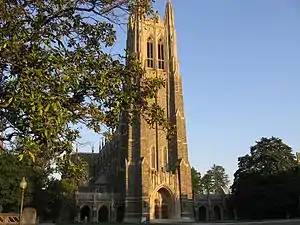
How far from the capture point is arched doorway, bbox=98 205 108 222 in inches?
2758

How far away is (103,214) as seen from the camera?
71125mm

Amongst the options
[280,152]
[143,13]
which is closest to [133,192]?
[280,152]

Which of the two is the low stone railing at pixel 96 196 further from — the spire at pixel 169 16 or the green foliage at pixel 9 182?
the spire at pixel 169 16

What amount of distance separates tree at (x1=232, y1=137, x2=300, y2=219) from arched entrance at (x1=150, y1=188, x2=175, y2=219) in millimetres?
11227

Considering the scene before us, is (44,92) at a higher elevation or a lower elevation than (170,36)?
lower

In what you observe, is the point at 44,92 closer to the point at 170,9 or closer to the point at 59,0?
the point at 59,0

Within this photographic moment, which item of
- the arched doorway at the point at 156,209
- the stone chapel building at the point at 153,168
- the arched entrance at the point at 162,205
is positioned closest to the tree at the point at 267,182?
the stone chapel building at the point at 153,168

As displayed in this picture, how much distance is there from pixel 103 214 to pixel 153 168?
549 inches

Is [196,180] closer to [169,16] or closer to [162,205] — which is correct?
[162,205]

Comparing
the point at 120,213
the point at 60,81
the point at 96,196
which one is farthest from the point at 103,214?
the point at 60,81

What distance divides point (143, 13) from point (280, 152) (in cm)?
6169

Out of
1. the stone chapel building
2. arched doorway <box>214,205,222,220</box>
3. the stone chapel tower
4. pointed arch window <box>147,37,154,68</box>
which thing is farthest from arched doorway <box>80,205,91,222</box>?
pointed arch window <box>147,37,154,68</box>

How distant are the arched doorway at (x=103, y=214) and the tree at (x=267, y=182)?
22.9 m

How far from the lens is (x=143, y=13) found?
830 centimetres
